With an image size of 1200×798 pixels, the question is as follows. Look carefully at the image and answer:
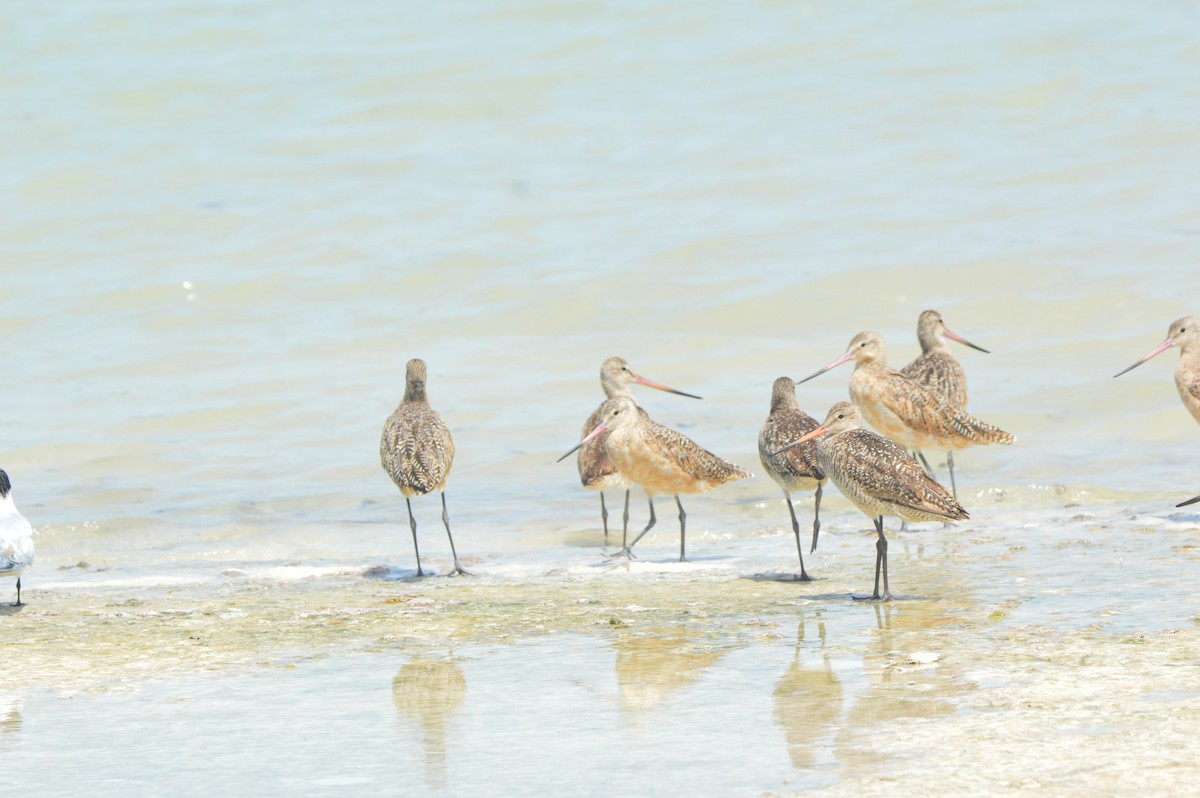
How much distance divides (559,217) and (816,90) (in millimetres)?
5651

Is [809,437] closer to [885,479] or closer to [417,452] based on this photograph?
[885,479]

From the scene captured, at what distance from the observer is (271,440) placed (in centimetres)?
1269

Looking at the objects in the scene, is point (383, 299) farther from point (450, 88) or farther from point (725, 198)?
point (450, 88)

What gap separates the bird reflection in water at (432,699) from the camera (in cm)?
507

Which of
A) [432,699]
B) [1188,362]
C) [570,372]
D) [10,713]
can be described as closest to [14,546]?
[10,713]

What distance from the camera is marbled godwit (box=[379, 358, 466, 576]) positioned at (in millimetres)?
8719

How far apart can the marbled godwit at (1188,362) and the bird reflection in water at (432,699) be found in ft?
17.4

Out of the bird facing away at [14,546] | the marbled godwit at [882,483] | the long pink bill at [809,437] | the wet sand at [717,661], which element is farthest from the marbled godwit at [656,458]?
the bird facing away at [14,546]

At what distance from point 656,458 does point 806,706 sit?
3.59m

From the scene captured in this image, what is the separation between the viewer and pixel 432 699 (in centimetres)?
571

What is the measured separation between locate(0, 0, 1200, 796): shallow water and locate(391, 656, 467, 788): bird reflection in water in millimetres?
23

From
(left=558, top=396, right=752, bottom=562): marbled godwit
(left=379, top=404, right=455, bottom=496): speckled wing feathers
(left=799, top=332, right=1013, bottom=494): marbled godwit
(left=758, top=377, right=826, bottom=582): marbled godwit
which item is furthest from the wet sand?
(left=799, top=332, right=1013, bottom=494): marbled godwit

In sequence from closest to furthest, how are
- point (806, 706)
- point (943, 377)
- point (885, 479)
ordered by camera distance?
point (806, 706)
point (885, 479)
point (943, 377)

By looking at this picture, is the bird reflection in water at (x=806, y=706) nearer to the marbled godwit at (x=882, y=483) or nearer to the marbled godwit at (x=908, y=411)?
the marbled godwit at (x=882, y=483)
